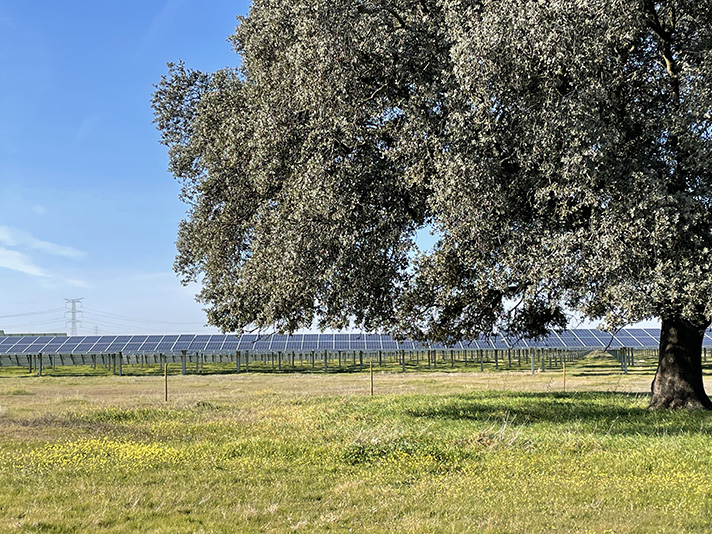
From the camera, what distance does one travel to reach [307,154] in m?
16.6

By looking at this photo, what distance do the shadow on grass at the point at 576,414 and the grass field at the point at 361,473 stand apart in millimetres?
103

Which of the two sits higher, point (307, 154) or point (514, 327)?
point (307, 154)

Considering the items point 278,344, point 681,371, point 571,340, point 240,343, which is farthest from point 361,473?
point 571,340

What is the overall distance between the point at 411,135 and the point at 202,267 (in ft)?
32.2

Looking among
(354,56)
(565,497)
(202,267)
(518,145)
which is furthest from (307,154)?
(565,497)

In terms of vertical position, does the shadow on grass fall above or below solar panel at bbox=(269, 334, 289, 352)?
below

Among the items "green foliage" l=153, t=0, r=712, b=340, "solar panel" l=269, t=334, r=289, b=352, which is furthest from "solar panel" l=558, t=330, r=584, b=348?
"green foliage" l=153, t=0, r=712, b=340

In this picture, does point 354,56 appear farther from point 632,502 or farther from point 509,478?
point 632,502

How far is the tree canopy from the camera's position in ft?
46.9

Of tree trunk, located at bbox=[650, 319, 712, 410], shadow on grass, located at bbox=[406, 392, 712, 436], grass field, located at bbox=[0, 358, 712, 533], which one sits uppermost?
tree trunk, located at bbox=[650, 319, 712, 410]

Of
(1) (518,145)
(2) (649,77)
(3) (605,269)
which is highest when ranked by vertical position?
(2) (649,77)

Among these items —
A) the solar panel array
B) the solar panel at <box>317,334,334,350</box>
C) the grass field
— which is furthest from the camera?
the solar panel at <box>317,334,334,350</box>

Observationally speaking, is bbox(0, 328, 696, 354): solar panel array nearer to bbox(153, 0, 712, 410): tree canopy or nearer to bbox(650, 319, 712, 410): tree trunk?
bbox(650, 319, 712, 410): tree trunk

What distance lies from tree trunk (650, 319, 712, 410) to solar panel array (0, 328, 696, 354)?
36129mm
